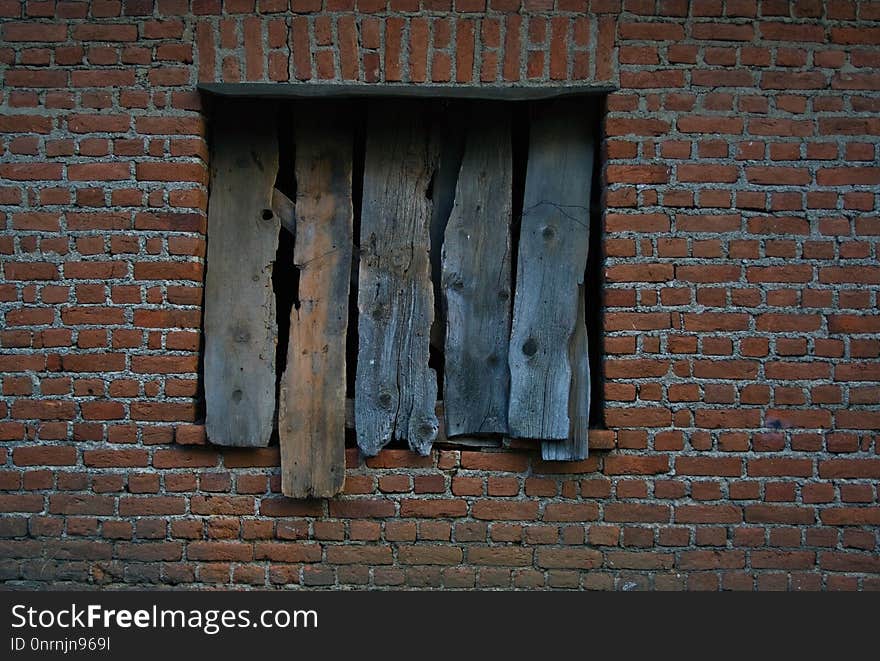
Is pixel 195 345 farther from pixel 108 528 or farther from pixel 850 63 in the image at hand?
pixel 850 63

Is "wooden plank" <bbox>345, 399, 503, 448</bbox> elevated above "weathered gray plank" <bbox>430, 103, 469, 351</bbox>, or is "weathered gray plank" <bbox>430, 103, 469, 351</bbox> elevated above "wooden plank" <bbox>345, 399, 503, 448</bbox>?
"weathered gray plank" <bbox>430, 103, 469, 351</bbox>

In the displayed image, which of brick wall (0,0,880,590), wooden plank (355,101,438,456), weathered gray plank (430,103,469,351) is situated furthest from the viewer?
weathered gray plank (430,103,469,351)

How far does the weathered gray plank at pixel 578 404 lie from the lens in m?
3.15

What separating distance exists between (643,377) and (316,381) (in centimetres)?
130

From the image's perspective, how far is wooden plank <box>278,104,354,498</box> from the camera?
3180mm

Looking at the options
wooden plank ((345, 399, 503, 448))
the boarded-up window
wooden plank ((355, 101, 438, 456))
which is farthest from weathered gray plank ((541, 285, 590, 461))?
wooden plank ((355, 101, 438, 456))

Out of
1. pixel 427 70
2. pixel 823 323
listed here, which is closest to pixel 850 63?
pixel 823 323

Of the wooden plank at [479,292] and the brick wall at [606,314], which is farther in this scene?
the wooden plank at [479,292]

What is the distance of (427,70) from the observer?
313 cm

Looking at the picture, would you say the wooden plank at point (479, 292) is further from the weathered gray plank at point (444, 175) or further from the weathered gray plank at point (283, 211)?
the weathered gray plank at point (283, 211)

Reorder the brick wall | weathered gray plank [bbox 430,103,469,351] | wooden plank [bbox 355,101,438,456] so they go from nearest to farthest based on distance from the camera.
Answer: the brick wall < wooden plank [bbox 355,101,438,456] < weathered gray plank [bbox 430,103,469,351]

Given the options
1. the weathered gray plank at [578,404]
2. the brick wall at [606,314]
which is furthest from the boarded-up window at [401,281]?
the brick wall at [606,314]

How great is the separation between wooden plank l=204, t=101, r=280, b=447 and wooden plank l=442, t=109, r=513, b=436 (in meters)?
0.73

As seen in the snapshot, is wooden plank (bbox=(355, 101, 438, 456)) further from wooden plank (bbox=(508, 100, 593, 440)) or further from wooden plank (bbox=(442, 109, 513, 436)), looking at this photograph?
wooden plank (bbox=(508, 100, 593, 440))
